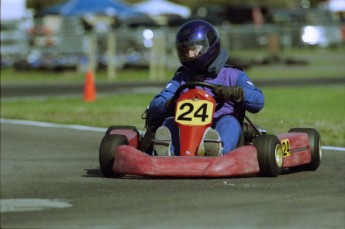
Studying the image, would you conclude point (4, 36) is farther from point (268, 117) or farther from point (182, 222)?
point (182, 222)

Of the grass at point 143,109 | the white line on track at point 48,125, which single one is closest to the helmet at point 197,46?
the grass at point 143,109

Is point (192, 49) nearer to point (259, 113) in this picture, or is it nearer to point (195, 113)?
point (195, 113)

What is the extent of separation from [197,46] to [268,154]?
1.24 metres

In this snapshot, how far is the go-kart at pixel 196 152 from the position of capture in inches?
343

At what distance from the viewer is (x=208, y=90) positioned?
941 centimetres

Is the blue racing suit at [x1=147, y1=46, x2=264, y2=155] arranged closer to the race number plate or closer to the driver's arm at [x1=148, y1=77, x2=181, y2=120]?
the driver's arm at [x1=148, y1=77, x2=181, y2=120]

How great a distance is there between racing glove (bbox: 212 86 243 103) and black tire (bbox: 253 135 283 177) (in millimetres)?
410

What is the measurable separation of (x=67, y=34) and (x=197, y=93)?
31.3m

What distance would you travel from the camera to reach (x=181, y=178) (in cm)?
895

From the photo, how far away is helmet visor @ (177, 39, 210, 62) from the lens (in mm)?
9477

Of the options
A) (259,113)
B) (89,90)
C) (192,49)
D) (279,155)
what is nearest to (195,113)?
(192,49)

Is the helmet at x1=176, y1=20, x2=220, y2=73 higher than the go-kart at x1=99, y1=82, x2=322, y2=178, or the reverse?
the helmet at x1=176, y1=20, x2=220, y2=73

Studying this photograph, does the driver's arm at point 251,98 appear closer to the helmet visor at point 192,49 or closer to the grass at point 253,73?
the helmet visor at point 192,49

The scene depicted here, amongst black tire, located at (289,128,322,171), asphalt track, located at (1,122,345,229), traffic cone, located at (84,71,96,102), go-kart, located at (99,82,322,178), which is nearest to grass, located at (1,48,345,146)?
traffic cone, located at (84,71,96,102)
